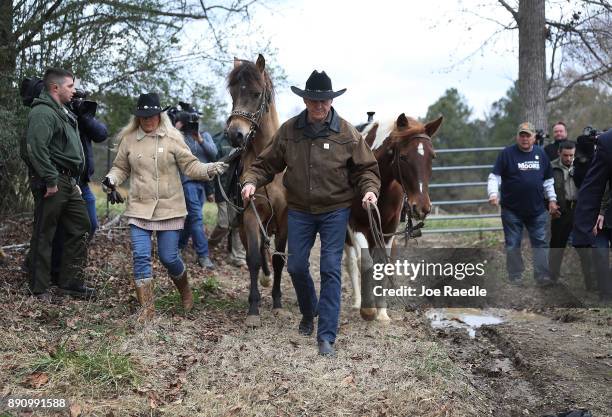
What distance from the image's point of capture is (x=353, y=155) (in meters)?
5.91

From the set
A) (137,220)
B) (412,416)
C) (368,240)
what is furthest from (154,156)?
(412,416)

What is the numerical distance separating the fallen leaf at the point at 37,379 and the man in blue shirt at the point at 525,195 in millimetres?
6568

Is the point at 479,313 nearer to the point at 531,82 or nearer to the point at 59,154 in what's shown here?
the point at 59,154

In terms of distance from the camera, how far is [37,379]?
15.1 ft

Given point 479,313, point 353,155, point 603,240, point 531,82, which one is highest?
point 531,82

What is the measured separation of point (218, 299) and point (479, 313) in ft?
10.4

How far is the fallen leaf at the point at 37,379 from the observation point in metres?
4.55

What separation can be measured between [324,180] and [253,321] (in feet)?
6.25

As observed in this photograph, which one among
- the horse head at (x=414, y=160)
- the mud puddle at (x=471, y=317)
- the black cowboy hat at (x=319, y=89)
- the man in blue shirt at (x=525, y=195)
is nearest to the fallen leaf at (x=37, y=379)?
the black cowboy hat at (x=319, y=89)

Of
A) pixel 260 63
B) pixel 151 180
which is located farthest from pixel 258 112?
pixel 151 180

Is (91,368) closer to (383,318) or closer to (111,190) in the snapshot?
(111,190)

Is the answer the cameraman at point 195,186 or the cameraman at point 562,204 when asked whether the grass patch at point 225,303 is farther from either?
the cameraman at point 562,204

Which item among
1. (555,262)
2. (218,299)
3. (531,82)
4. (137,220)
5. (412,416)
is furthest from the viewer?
(531,82)

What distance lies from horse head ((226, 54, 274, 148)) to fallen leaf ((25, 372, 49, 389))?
312 centimetres
